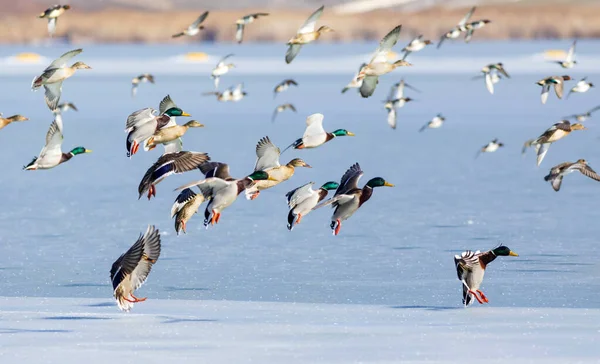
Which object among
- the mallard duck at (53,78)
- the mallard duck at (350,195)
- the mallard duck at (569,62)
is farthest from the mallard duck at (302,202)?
the mallard duck at (569,62)

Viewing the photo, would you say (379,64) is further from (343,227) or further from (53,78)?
(53,78)

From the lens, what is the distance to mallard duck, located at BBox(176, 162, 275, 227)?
1073 centimetres

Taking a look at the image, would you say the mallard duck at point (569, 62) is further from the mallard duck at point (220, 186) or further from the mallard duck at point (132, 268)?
the mallard duck at point (132, 268)

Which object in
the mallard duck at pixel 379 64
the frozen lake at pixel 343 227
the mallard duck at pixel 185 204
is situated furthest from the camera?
the mallard duck at pixel 379 64

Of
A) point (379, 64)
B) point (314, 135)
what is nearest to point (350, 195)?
point (314, 135)

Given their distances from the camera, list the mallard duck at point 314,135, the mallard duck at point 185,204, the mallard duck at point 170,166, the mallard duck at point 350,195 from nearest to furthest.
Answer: the mallard duck at point 170,166, the mallard duck at point 350,195, the mallard duck at point 185,204, the mallard duck at point 314,135

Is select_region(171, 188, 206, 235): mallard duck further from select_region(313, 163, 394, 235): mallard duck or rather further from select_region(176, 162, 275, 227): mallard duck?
select_region(313, 163, 394, 235): mallard duck

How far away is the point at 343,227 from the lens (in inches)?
602

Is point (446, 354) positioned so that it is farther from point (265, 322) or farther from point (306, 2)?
point (306, 2)

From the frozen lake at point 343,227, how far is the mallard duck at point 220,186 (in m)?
0.72

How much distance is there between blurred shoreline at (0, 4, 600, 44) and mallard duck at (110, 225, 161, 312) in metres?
88.7

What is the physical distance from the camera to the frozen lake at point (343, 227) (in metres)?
11.5

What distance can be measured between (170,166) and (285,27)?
107409mm

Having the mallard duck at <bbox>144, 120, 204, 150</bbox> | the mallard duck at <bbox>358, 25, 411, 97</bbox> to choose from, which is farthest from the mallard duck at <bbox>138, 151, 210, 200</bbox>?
the mallard duck at <bbox>358, 25, 411, 97</bbox>
